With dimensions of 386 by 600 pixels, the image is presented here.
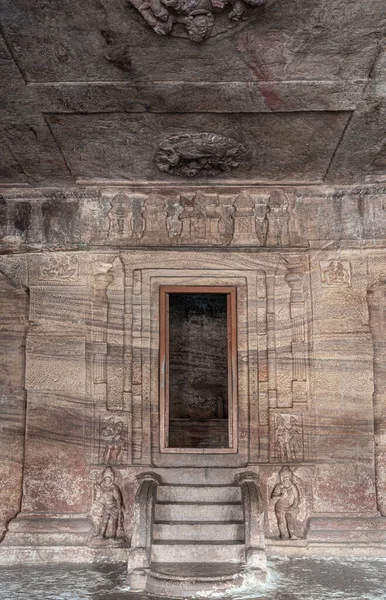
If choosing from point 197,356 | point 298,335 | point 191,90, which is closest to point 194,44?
point 191,90

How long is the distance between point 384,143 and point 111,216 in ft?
11.4

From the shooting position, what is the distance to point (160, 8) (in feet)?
17.5

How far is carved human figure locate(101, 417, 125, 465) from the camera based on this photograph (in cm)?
834

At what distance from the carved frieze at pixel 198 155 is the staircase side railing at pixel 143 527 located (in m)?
3.79

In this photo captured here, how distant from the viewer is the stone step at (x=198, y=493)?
314 inches

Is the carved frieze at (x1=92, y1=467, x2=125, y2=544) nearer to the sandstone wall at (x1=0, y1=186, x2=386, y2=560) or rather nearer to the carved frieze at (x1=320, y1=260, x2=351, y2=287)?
the sandstone wall at (x1=0, y1=186, x2=386, y2=560)

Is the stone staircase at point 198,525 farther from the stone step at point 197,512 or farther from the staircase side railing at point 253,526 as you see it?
the staircase side railing at point 253,526

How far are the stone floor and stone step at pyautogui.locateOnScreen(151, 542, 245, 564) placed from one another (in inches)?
17.1

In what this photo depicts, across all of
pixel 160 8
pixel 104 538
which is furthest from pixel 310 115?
pixel 104 538

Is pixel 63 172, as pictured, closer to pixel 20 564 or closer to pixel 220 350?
pixel 20 564

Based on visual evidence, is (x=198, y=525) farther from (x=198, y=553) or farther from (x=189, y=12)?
(x=189, y=12)

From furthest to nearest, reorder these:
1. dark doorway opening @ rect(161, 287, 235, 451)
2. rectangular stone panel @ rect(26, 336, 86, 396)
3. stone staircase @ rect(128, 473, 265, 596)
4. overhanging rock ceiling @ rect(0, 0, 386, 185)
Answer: dark doorway opening @ rect(161, 287, 235, 451)
rectangular stone panel @ rect(26, 336, 86, 396)
stone staircase @ rect(128, 473, 265, 596)
overhanging rock ceiling @ rect(0, 0, 386, 185)

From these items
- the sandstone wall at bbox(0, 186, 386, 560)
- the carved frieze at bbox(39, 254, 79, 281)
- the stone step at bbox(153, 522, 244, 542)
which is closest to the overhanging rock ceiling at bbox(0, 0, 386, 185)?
the sandstone wall at bbox(0, 186, 386, 560)

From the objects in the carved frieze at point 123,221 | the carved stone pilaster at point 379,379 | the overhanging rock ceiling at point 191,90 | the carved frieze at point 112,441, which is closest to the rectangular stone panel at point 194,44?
the overhanging rock ceiling at point 191,90
